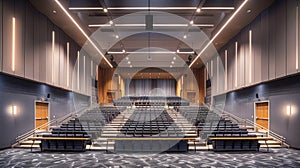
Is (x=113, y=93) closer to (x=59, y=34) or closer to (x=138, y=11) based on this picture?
(x=59, y=34)

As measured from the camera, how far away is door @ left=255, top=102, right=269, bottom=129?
44.2 ft

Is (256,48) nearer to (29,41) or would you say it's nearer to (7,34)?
(29,41)

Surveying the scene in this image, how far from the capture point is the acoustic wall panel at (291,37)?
→ 10.2 metres

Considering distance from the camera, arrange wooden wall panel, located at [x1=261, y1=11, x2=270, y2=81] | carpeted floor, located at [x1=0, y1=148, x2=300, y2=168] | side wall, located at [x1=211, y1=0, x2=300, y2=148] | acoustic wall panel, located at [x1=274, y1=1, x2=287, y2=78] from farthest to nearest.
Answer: wooden wall panel, located at [x1=261, y1=11, x2=270, y2=81] < acoustic wall panel, located at [x1=274, y1=1, x2=287, y2=78] < side wall, located at [x1=211, y1=0, x2=300, y2=148] < carpeted floor, located at [x1=0, y1=148, x2=300, y2=168]

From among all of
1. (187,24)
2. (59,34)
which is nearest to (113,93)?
(59,34)

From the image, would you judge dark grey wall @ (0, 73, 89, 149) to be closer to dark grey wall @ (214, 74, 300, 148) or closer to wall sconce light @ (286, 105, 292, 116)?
dark grey wall @ (214, 74, 300, 148)

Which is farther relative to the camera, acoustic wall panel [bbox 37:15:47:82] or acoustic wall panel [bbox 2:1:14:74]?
acoustic wall panel [bbox 37:15:47:82]

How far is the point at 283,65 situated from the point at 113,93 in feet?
73.9

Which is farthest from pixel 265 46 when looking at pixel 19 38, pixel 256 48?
pixel 19 38

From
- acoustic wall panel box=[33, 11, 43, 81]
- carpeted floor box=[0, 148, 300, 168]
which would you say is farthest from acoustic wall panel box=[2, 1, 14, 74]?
carpeted floor box=[0, 148, 300, 168]

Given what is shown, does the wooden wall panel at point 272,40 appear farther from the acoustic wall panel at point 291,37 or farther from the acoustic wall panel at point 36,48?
the acoustic wall panel at point 36,48

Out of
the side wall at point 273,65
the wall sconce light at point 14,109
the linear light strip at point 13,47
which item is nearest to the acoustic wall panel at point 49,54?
the wall sconce light at point 14,109

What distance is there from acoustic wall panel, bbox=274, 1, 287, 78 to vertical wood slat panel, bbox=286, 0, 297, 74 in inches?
12.0

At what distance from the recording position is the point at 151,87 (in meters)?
41.7
